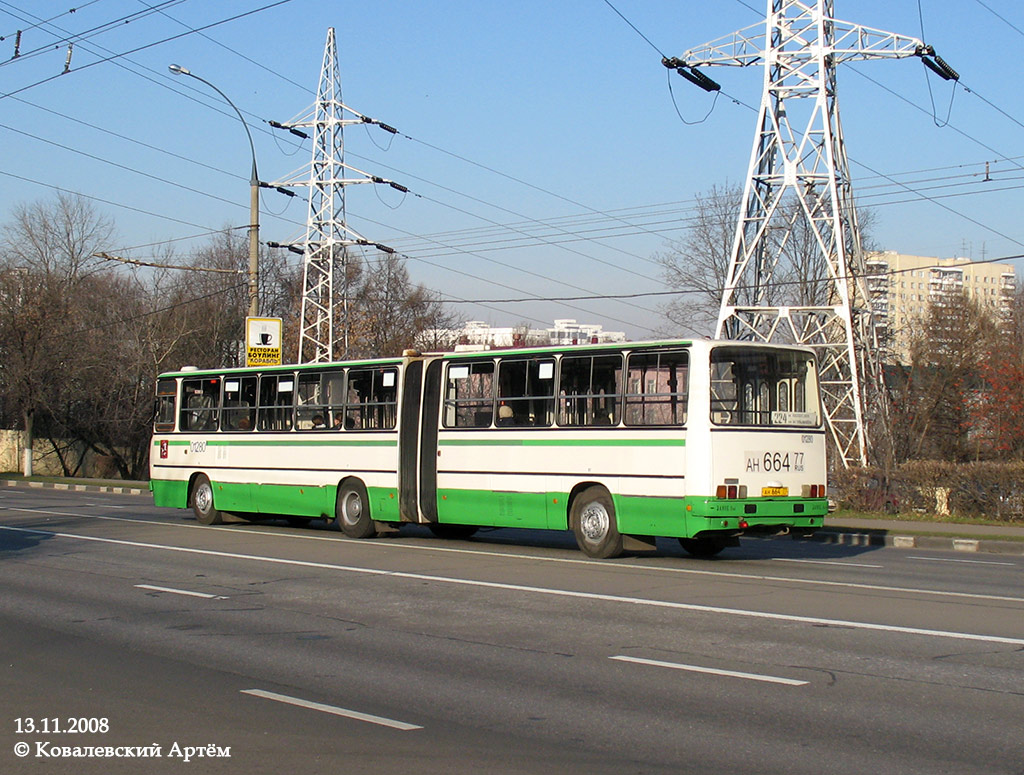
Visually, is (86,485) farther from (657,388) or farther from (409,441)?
(657,388)

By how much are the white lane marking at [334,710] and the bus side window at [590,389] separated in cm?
886

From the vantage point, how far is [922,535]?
66.0ft

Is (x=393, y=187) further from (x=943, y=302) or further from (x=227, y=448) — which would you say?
(x=943, y=302)

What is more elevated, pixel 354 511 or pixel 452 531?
pixel 354 511

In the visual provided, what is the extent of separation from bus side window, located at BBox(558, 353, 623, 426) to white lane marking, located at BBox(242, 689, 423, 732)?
886 cm

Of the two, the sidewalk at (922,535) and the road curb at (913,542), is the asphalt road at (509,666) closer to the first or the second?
the road curb at (913,542)

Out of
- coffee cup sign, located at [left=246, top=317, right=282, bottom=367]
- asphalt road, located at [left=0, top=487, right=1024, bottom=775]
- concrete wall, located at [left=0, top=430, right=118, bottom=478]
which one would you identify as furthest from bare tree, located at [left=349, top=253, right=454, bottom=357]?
asphalt road, located at [left=0, top=487, right=1024, bottom=775]

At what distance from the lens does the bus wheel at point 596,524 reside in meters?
15.7

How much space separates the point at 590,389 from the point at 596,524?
1.90m

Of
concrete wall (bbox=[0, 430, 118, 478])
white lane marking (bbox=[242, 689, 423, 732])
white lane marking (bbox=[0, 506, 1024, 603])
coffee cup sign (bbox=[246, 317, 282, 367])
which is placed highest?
coffee cup sign (bbox=[246, 317, 282, 367])

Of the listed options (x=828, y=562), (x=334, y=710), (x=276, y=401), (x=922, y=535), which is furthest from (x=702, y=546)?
(x=334, y=710)

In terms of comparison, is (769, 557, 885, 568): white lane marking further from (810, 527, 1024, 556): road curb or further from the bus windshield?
(810, 527, 1024, 556): road curb

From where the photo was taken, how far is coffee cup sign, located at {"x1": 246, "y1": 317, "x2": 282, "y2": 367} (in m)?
27.3

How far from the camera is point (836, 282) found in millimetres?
29672
